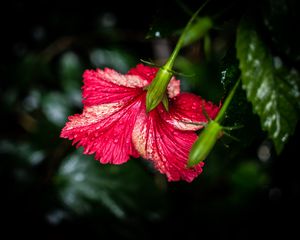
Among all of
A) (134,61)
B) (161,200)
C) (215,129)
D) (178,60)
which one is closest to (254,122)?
(215,129)

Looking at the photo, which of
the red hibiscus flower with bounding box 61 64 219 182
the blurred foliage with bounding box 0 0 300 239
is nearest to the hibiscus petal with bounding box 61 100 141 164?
the red hibiscus flower with bounding box 61 64 219 182

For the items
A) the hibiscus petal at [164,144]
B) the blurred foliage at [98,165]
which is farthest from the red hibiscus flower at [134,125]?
the blurred foliage at [98,165]

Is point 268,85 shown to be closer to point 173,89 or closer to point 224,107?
point 224,107

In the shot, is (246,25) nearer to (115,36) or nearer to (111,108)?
(111,108)

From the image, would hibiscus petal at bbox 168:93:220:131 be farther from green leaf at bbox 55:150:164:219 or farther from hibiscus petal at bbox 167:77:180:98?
green leaf at bbox 55:150:164:219

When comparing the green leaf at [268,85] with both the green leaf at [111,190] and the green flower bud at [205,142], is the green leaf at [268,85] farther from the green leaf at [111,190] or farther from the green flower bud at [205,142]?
the green leaf at [111,190]

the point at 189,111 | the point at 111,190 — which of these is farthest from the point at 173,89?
the point at 111,190

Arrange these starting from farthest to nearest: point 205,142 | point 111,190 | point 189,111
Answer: point 111,190, point 189,111, point 205,142
